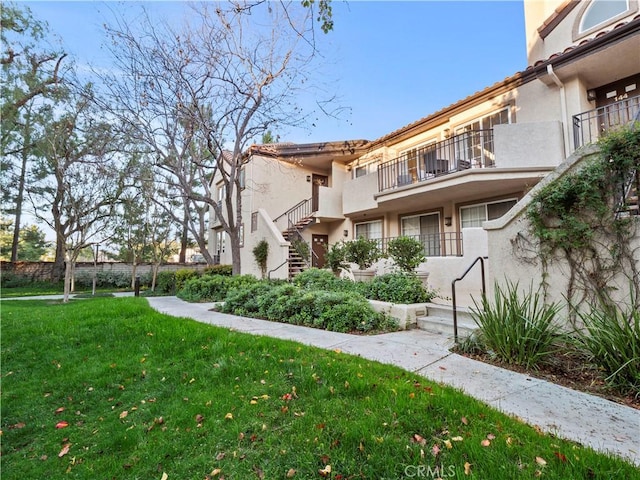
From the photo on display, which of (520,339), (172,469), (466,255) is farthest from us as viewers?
(466,255)

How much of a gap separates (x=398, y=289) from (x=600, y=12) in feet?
32.0

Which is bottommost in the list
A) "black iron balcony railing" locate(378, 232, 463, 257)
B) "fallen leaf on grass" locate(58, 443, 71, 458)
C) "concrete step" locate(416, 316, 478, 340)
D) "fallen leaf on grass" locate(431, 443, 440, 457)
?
"fallen leaf on grass" locate(58, 443, 71, 458)

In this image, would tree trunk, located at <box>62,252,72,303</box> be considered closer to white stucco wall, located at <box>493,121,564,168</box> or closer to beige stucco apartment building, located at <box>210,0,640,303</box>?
beige stucco apartment building, located at <box>210,0,640,303</box>

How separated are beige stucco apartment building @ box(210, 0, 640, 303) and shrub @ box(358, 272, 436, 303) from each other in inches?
68.4

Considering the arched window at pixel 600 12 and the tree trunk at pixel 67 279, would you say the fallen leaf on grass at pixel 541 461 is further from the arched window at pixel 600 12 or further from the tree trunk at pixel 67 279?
the tree trunk at pixel 67 279

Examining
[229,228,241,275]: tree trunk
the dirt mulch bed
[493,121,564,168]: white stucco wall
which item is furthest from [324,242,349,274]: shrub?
the dirt mulch bed


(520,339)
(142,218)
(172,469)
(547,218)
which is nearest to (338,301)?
(520,339)

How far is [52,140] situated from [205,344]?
15616mm

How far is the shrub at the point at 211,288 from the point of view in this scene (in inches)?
440

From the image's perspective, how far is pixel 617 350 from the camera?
10.7 ft

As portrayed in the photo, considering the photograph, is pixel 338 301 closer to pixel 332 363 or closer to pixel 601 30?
pixel 332 363

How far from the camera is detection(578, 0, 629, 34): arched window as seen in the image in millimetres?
8438

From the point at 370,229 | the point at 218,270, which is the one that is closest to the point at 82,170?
the point at 218,270

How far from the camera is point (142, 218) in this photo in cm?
2073
